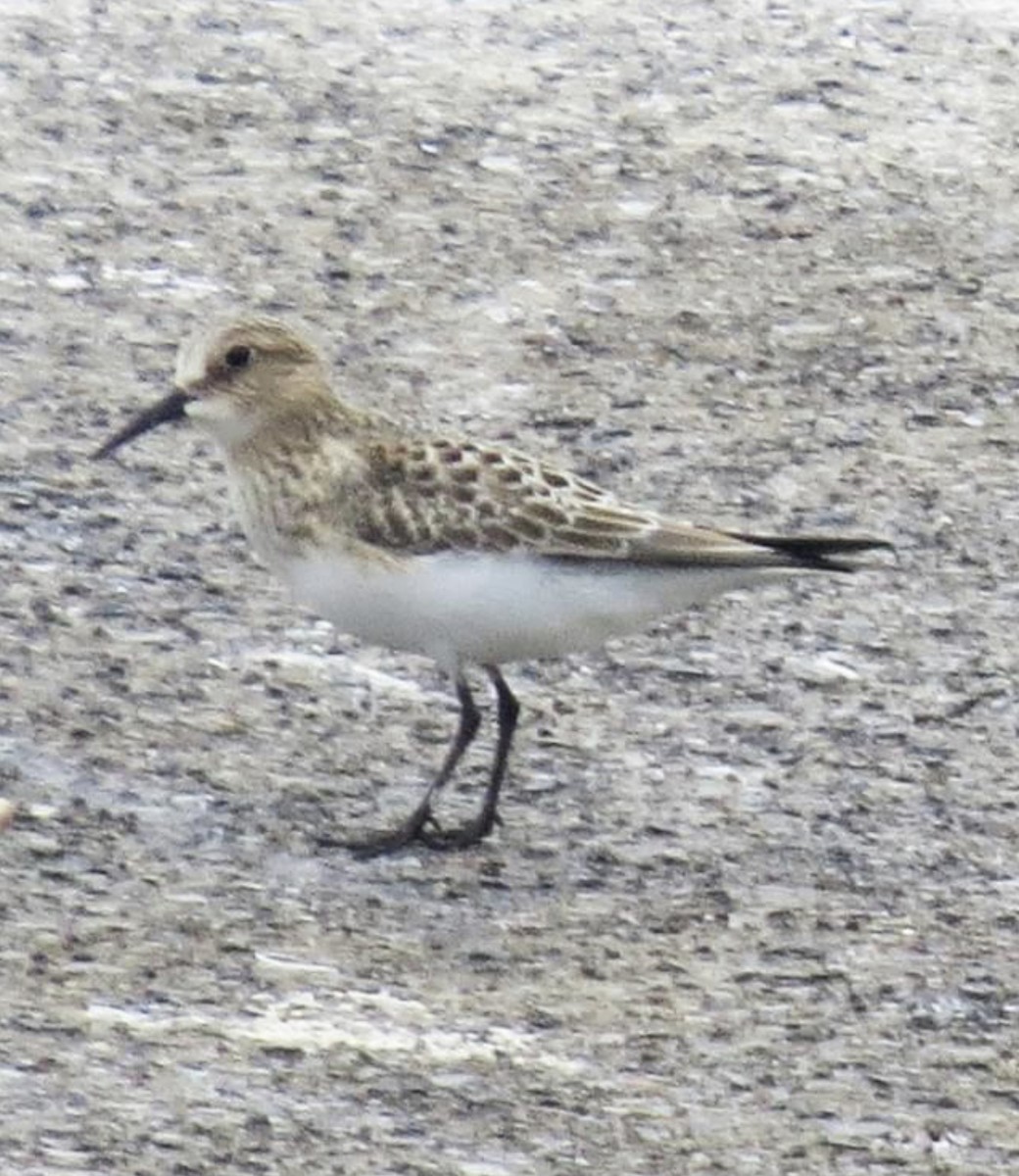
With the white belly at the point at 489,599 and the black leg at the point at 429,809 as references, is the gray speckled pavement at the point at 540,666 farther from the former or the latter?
the white belly at the point at 489,599

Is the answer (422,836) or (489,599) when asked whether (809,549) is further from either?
(422,836)

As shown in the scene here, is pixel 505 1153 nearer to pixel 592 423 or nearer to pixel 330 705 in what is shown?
pixel 330 705

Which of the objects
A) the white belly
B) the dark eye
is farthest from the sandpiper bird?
the dark eye

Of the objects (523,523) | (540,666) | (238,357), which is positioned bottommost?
(540,666)

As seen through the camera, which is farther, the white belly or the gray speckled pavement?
the white belly

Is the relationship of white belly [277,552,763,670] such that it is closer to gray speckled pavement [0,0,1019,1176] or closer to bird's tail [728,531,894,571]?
bird's tail [728,531,894,571]

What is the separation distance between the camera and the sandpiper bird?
6.44 metres

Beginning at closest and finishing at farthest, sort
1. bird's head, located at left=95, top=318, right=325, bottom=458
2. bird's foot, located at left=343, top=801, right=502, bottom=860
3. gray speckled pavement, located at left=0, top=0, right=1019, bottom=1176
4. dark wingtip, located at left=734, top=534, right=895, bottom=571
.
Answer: gray speckled pavement, located at left=0, top=0, right=1019, bottom=1176 < dark wingtip, located at left=734, top=534, right=895, bottom=571 < bird's foot, located at left=343, top=801, right=502, bottom=860 < bird's head, located at left=95, top=318, right=325, bottom=458

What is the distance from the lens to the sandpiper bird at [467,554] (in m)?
6.44

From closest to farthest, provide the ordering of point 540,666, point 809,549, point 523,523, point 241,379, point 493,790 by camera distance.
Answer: point 809,549, point 523,523, point 493,790, point 241,379, point 540,666

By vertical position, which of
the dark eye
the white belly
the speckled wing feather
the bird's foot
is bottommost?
the bird's foot

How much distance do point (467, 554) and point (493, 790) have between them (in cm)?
49

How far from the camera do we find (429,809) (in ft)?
21.6

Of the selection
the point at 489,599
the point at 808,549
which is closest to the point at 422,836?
the point at 489,599
